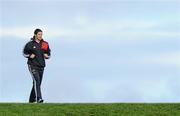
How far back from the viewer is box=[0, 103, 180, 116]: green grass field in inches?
766

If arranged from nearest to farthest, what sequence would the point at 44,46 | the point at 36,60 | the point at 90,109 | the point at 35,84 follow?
the point at 90,109 → the point at 35,84 → the point at 36,60 → the point at 44,46

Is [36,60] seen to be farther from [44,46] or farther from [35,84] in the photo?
[35,84]

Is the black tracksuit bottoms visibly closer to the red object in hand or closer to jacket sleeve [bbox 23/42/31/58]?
jacket sleeve [bbox 23/42/31/58]

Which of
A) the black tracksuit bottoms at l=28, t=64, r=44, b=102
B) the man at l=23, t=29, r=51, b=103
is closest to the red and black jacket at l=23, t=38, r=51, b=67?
the man at l=23, t=29, r=51, b=103

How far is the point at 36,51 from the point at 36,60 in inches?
11.0

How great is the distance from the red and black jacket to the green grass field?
7.43ft

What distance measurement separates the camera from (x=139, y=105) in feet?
67.1

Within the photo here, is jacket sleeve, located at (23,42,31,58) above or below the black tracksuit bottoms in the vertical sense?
above

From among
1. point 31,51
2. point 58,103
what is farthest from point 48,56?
point 58,103

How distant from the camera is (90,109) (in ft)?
65.0

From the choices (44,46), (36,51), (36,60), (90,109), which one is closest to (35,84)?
(36,60)

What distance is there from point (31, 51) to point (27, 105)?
2.66 meters

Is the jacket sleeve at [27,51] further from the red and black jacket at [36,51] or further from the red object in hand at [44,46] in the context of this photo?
the red object in hand at [44,46]

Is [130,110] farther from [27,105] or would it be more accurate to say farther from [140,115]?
[27,105]
